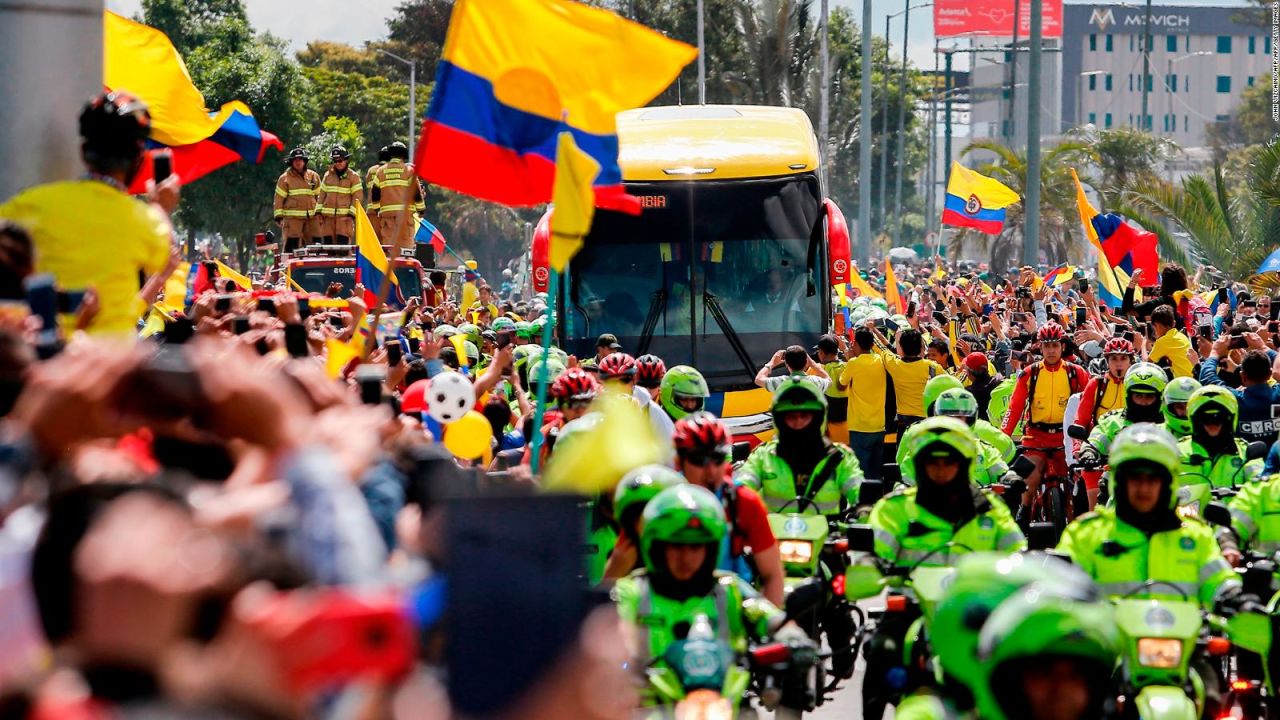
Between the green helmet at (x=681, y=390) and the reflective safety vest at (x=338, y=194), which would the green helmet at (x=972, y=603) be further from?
the reflective safety vest at (x=338, y=194)

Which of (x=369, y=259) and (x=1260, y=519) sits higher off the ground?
(x=369, y=259)

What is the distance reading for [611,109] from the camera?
385 inches

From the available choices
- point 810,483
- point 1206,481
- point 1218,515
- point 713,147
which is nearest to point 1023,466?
point 1206,481

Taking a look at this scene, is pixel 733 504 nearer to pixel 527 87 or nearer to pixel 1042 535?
pixel 1042 535

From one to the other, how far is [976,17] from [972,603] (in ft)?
395

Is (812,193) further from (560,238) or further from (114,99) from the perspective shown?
(114,99)

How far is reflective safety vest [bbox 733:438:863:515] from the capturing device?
11.1 meters

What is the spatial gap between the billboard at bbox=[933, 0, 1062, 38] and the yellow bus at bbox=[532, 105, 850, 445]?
103478mm

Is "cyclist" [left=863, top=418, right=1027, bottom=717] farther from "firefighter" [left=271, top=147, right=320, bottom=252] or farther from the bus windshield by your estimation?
"firefighter" [left=271, top=147, right=320, bottom=252]

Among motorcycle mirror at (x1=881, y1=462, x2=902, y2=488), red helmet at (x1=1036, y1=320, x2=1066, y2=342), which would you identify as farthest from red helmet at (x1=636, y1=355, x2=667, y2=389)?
red helmet at (x1=1036, y1=320, x2=1066, y2=342)

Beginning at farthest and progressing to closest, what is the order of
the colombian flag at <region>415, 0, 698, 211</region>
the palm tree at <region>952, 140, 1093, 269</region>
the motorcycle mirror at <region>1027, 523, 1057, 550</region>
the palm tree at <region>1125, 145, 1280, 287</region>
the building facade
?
the building facade < the palm tree at <region>952, 140, 1093, 269</region> < the palm tree at <region>1125, 145, 1280, 287</region> < the colombian flag at <region>415, 0, 698, 211</region> < the motorcycle mirror at <region>1027, 523, 1057, 550</region>

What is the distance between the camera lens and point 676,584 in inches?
290

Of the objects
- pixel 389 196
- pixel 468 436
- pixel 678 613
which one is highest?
pixel 389 196

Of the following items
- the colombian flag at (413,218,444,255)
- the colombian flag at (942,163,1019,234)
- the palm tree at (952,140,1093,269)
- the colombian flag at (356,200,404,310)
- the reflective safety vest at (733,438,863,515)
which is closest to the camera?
the reflective safety vest at (733,438,863,515)
